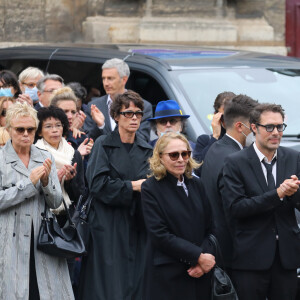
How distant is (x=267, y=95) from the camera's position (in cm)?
863

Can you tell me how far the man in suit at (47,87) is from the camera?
888 centimetres

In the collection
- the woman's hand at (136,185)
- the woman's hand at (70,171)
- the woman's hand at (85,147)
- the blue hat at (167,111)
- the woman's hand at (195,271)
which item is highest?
the blue hat at (167,111)

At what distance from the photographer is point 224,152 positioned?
6.87 meters

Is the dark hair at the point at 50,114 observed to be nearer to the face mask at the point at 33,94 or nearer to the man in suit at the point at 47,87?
the man in suit at the point at 47,87

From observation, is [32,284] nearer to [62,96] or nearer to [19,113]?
[19,113]

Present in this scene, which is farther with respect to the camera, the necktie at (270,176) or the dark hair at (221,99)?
the dark hair at (221,99)

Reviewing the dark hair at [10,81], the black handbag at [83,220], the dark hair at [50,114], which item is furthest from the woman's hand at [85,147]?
the dark hair at [10,81]

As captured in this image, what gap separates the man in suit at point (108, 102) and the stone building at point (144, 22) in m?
6.58

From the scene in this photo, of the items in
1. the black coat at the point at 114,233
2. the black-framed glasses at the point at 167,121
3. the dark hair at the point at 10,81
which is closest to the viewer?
the black coat at the point at 114,233

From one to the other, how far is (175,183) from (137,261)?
1122 mm

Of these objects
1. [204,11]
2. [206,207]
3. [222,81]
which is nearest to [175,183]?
[206,207]

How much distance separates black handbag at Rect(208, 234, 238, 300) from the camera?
6223mm

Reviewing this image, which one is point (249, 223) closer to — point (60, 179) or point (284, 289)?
point (284, 289)

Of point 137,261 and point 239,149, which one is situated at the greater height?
point 239,149
